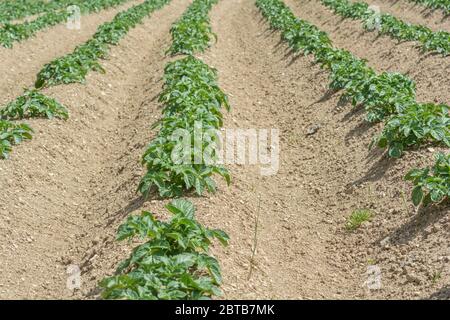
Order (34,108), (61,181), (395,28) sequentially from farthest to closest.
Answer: (395,28)
(34,108)
(61,181)

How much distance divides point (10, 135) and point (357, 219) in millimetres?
4594

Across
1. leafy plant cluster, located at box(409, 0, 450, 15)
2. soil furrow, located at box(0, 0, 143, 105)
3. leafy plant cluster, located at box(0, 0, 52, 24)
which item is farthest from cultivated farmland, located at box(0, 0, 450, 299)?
leafy plant cluster, located at box(0, 0, 52, 24)

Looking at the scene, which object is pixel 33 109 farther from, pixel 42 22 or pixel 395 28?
pixel 42 22

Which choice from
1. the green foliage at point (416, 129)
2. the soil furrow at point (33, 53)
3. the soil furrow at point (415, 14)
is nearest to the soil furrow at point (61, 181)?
the soil furrow at point (33, 53)

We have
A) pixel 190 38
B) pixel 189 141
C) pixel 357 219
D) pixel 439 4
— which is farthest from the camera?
pixel 439 4

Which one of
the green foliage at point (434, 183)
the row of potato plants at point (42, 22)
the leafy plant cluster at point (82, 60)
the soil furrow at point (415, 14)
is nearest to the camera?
the green foliage at point (434, 183)

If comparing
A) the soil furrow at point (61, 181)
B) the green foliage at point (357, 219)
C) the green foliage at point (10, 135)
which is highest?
the green foliage at point (357, 219)

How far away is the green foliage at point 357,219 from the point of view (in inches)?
264

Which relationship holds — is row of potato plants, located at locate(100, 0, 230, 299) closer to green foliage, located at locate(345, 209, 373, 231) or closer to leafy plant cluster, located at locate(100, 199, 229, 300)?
leafy plant cluster, located at locate(100, 199, 229, 300)

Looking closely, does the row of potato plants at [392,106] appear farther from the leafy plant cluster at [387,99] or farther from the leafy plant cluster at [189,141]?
the leafy plant cluster at [189,141]

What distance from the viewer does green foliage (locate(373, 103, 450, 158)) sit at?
23.3 feet

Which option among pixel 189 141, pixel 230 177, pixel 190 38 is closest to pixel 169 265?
pixel 189 141

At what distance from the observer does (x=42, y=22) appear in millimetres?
19203

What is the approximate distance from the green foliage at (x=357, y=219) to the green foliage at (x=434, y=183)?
2.13 feet
